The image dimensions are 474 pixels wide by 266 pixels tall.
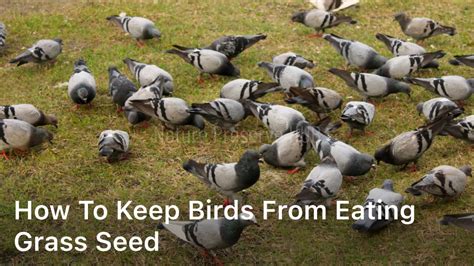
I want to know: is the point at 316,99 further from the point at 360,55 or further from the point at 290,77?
the point at 360,55

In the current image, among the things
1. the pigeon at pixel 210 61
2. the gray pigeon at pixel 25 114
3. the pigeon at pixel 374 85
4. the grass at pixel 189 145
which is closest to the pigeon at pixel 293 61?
the grass at pixel 189 145

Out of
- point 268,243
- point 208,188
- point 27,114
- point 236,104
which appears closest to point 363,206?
point 268,243

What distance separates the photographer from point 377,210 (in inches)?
209

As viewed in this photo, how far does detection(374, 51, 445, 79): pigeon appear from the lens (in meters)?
8.18

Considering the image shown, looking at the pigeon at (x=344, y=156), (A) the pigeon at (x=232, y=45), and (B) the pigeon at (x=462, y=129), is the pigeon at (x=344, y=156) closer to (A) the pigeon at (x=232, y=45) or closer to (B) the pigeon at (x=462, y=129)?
(B) the pigeon at (x=462, y=129)

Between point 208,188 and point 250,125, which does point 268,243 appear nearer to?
point 208,188

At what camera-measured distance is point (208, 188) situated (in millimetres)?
6234

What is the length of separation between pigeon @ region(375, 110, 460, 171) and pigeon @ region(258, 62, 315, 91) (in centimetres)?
173

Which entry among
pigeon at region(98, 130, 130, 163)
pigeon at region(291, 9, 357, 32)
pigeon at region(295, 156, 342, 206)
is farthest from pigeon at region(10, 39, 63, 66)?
pigeon at region(295, 156, 342, 206)

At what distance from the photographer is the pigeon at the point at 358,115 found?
6.88 meters

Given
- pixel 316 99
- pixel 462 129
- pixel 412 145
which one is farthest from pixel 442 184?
pixel 316 99

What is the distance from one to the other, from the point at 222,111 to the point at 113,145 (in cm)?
133

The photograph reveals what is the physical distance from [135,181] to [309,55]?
4309 millimetres

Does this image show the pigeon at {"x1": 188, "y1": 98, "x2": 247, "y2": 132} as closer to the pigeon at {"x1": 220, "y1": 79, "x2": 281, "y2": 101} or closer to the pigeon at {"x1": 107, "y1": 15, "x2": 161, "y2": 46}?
the pigeon at {"x1": 220, "y1": 79, "x2": 281, "y2": 101}
